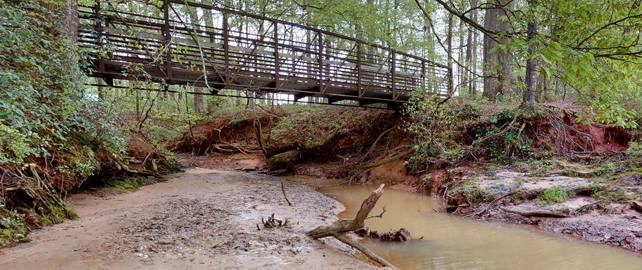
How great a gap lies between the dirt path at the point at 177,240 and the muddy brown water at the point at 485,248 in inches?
37.5

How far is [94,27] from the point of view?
26.8 ft

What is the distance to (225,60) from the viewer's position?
9.22 metres

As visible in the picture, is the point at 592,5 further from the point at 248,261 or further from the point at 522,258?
the point at 248,261

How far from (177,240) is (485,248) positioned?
14.6ft

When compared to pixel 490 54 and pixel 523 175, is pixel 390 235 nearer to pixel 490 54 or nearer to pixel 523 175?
pixel 523 175

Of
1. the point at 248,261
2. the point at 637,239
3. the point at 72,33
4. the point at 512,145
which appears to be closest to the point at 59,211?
the point at 248,261

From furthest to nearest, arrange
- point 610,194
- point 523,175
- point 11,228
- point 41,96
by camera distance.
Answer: point 523,175 < point 610,194 < point 41,96 < point 11,228

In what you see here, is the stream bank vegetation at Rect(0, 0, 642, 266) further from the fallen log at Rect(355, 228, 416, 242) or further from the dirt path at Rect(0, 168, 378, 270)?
the fallen log at Rect(355, 228, 416, 242)

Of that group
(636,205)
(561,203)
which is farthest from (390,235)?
(636,205)

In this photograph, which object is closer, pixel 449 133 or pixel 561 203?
pixel 561 203

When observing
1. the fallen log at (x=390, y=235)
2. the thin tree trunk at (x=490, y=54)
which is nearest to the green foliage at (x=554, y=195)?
the fallen log at (x=390, y=235)

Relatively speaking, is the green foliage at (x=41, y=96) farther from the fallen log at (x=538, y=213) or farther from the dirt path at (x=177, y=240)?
the fallen log at (x=538, y=213)

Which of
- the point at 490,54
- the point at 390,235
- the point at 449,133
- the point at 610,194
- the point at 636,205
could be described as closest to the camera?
the point at 390,235

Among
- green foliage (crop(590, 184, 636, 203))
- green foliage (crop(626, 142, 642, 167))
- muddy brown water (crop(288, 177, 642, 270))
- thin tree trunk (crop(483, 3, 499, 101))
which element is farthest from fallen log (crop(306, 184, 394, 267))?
thin tree trunk (crop(483, 3, 499, 101))
